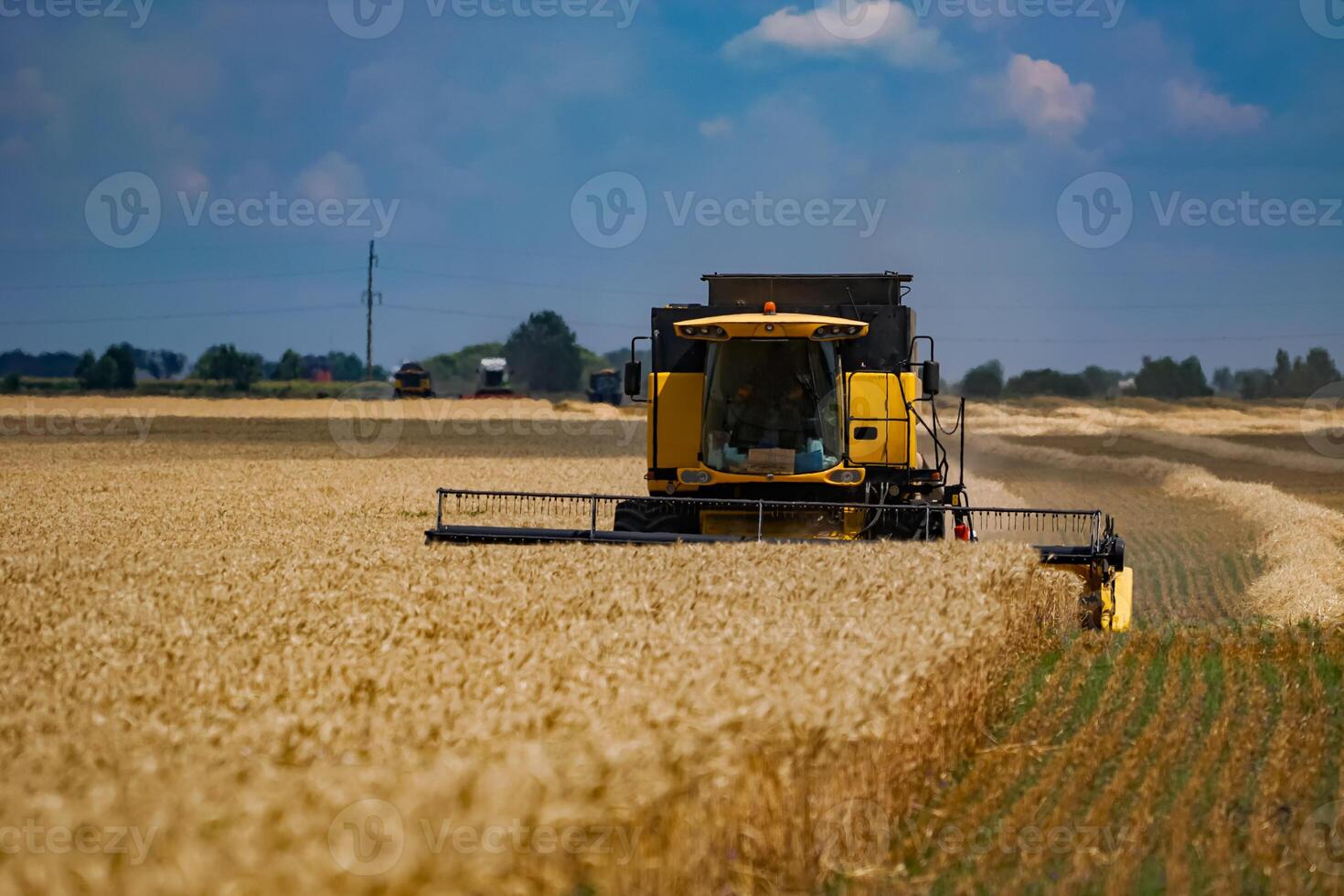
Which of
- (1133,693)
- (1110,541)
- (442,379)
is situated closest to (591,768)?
(1133,693)

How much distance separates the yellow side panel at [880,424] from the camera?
13.0m

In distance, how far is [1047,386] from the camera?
371 feet

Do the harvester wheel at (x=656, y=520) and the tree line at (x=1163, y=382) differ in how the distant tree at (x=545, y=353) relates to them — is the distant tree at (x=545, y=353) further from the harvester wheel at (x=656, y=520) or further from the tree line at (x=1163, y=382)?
the harvester wheel at (x=656, y=520)

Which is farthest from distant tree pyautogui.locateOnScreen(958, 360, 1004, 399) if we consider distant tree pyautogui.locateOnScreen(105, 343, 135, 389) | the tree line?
distant tree pyautogui.locateOnScreen(105, 343, 135, 389)

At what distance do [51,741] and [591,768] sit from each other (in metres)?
1.83

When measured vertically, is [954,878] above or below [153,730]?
below

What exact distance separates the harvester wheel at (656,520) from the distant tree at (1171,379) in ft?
330

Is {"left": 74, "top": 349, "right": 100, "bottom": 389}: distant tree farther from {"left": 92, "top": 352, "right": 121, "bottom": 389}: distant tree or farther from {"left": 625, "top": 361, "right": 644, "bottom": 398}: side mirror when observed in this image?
{"left": 625, "top": 361, "right": 644, "bottom": 398}: side mirror

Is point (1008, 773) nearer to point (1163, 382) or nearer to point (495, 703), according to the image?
point (495, 703)

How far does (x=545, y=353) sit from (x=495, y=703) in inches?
4963

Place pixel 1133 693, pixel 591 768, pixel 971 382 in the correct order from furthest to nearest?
pixel 971 382
pixel 1133 693
pixel 591 768

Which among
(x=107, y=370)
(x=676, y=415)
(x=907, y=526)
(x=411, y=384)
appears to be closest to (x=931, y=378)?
(x=907, y=526)

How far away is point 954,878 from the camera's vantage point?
5461 mm

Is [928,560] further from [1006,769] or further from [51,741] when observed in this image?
[51,741]
